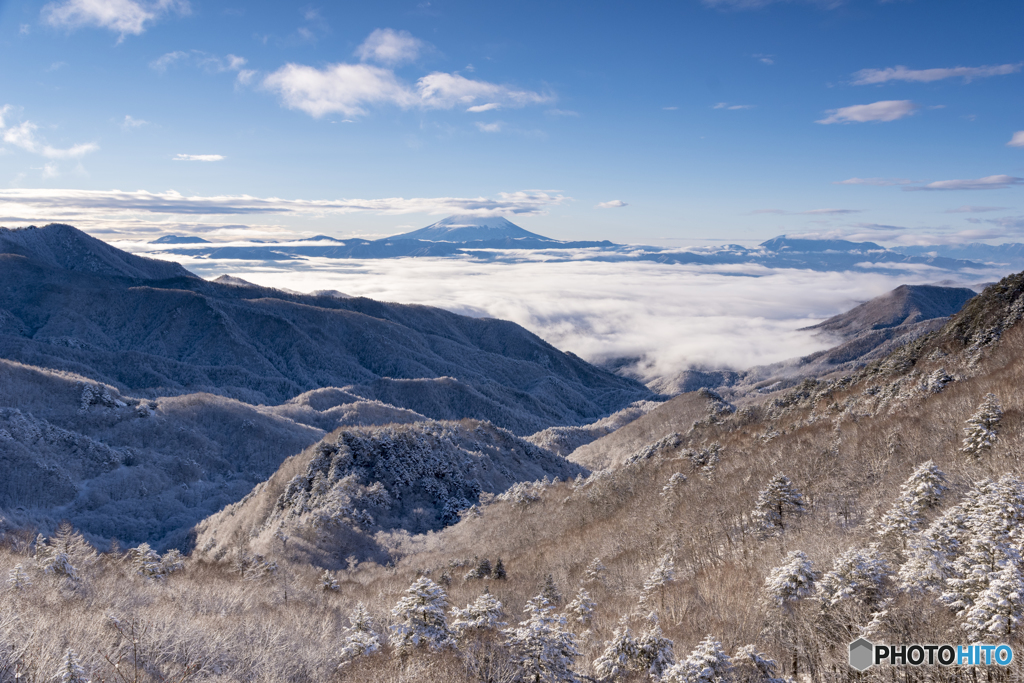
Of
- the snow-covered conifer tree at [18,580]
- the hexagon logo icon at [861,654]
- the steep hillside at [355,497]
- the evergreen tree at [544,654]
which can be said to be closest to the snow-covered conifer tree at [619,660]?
the evergreen tree at [544,654]

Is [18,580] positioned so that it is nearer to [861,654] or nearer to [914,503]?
[861,654]

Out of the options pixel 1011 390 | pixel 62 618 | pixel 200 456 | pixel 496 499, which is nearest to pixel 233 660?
pixel 62 618

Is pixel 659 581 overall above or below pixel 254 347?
above

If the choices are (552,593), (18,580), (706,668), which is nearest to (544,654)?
(706,668)

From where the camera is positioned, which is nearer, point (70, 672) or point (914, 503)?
point (70, 672)

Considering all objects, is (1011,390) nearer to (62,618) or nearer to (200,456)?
(62,618)

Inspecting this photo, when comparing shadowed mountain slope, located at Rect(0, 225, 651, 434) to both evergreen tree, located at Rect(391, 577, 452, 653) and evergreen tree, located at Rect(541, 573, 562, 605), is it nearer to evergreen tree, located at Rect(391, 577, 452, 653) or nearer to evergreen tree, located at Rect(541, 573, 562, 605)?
evergreen tree, located at Rect(541, 573, 562, 605)
